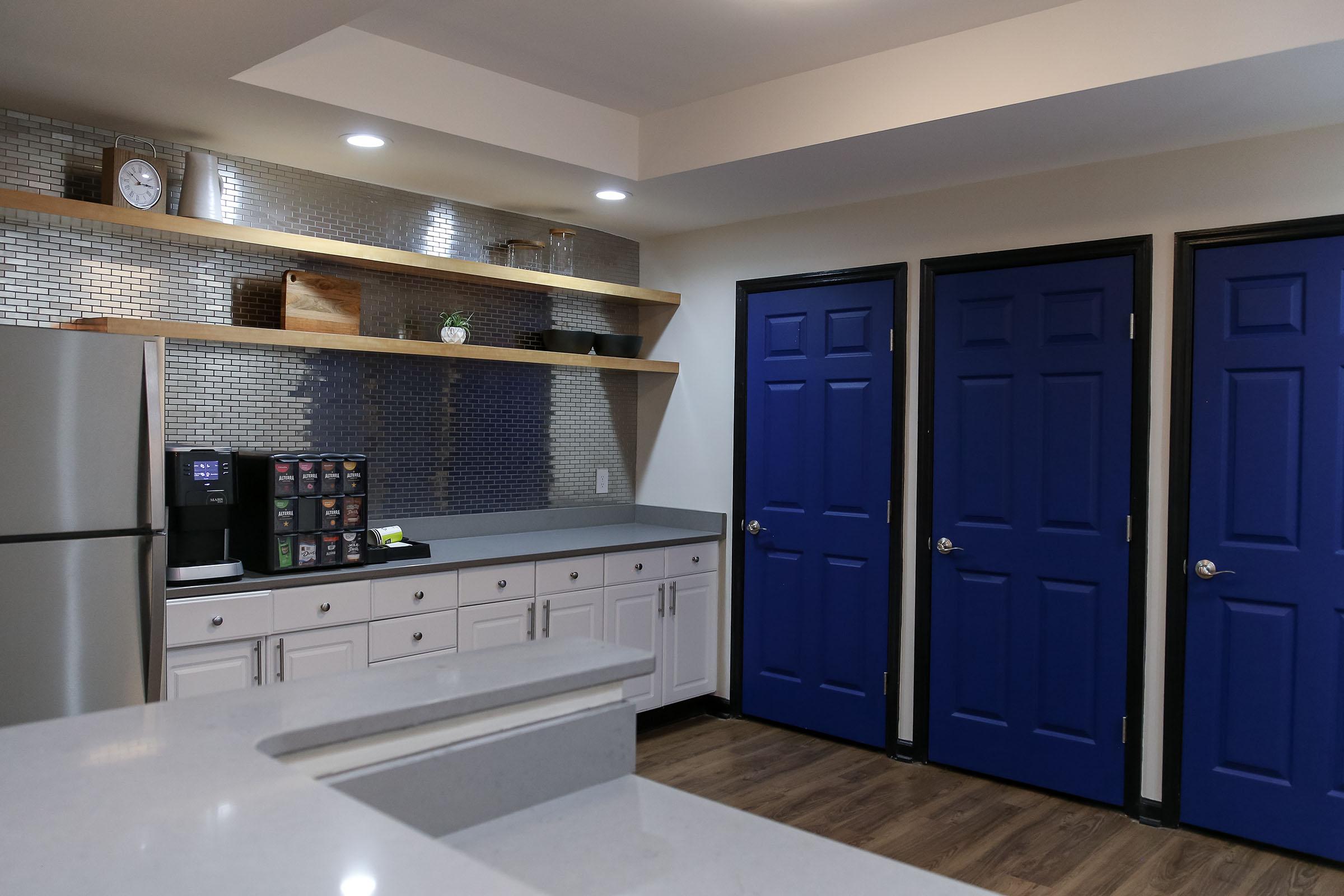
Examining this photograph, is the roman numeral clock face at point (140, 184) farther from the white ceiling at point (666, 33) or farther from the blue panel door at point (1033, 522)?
the blue panel door at point (1033, 522)

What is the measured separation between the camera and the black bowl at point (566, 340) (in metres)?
4.31

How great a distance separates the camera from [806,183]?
3.73 meters

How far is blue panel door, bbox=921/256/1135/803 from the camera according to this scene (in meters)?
3.39

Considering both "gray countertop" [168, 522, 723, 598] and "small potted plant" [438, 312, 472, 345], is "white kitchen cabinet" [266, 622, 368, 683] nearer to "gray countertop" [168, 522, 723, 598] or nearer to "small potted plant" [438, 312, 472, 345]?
"gray countertop" [168, 522, 723, 598]

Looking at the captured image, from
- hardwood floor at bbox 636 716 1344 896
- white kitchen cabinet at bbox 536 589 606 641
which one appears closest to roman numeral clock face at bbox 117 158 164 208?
white kitchen cabinet at bbox 536 589 606 641

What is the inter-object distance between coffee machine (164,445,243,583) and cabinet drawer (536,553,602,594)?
1196 mm

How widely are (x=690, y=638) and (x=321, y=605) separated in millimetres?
1852

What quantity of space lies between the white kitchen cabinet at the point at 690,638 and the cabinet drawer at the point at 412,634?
1.15 m

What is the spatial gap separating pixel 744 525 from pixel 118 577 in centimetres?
261

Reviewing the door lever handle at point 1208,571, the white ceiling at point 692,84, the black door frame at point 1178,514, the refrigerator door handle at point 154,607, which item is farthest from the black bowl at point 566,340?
the door lever handle at point 1208,571

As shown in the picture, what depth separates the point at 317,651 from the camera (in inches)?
122

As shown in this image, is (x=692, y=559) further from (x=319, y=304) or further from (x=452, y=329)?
(x=319, y=304)

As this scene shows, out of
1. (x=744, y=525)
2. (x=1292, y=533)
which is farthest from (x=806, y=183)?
(x=1292, y=533)

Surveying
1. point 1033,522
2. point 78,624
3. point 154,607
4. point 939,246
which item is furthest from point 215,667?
point 939,246
